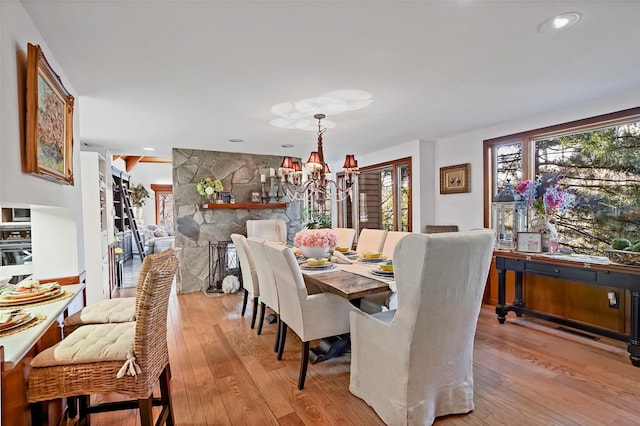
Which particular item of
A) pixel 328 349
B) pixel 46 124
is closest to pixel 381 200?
pixel 328 349

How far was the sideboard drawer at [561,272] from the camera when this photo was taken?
9.10ft

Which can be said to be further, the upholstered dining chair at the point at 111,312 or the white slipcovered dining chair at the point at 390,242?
the white slipcovered dining chair at the point at 390,242

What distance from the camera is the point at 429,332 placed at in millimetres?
1730

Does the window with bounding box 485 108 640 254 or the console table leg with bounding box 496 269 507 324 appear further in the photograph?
the console table leg with bounding box 496 269 507 324

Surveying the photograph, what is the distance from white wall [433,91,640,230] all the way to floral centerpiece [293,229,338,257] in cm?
225

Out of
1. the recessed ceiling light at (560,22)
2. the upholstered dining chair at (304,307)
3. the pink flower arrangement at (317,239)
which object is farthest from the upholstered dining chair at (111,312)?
the recessed ceiling light at (560,22)

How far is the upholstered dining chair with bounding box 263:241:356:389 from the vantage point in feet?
7.34

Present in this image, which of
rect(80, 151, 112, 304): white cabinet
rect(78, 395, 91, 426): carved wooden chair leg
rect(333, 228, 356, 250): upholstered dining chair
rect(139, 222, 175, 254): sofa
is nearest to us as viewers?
rect(78, 395, 91, 426): carved wooden chair leg

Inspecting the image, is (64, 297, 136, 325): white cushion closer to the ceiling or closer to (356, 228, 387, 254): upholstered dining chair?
the ceiling

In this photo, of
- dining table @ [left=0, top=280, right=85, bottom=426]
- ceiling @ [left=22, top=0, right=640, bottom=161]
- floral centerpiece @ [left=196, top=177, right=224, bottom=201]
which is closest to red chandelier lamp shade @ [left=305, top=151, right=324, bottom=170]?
ceiling @ [left=22, top=0, right=640, bottom=161]

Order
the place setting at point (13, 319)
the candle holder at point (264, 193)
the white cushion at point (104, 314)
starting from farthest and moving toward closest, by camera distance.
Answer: the candle holder at point (264, 193), the white cushion at point (104, 314), the place setting at point (13, 319)

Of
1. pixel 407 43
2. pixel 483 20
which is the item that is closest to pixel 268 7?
pixel 407 43

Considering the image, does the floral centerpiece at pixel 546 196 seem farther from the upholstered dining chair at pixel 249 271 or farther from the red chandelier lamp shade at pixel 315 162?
the upholstered dining chair at pixel 249 271

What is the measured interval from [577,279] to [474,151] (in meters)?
1.98
